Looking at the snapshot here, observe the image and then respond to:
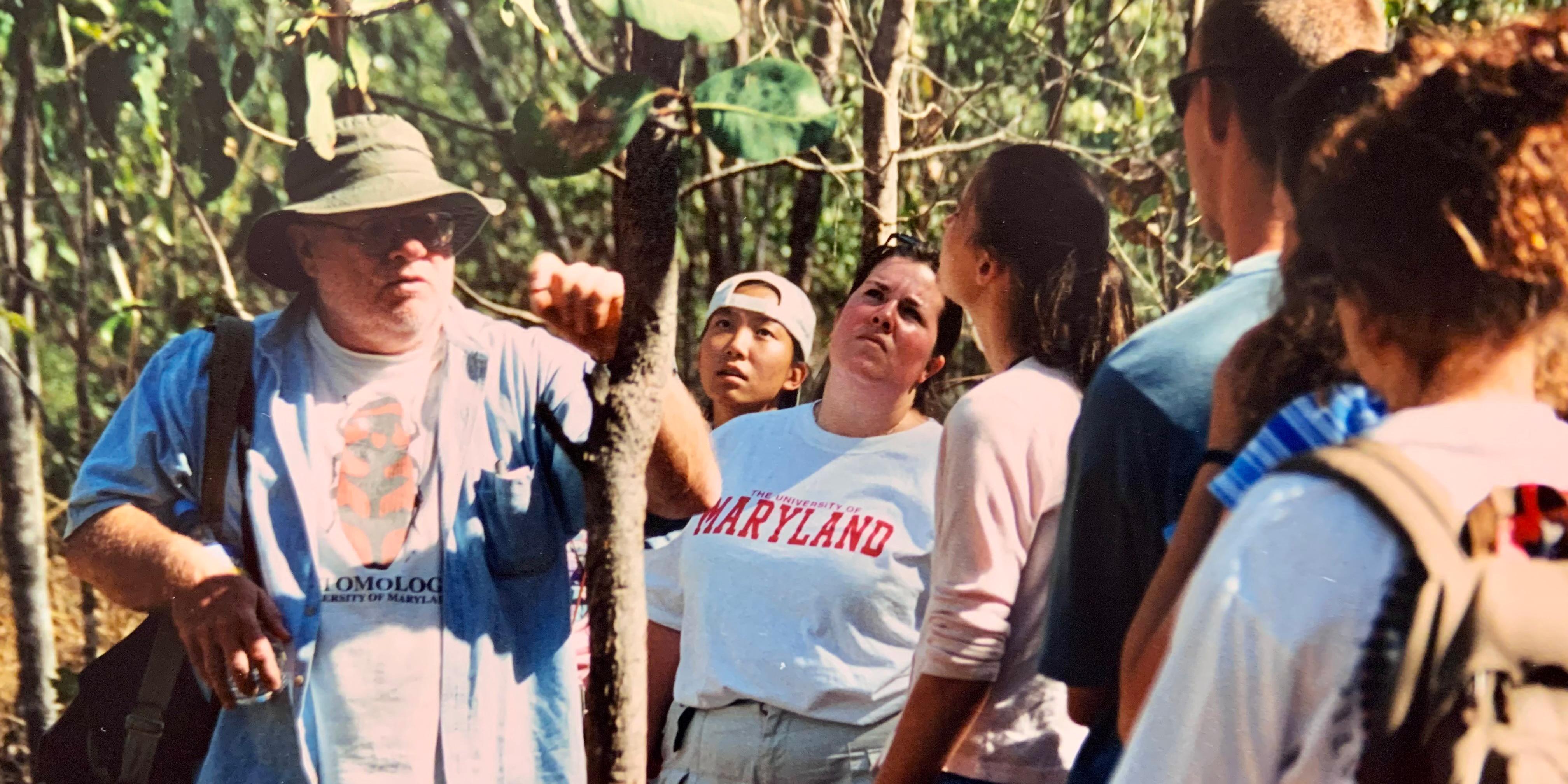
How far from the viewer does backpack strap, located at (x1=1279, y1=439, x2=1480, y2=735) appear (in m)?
0.92

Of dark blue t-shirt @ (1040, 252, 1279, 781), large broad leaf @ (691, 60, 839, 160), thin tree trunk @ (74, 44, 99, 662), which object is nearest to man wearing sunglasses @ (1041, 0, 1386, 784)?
dark blue t-shirt @ (1040, 252, 1279, 781)

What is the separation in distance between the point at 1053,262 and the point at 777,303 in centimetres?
52

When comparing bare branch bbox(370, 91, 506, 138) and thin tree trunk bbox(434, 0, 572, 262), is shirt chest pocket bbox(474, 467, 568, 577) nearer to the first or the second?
thin tree trunk bbox(434, 0, 572, 262)

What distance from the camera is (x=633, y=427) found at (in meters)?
2.01

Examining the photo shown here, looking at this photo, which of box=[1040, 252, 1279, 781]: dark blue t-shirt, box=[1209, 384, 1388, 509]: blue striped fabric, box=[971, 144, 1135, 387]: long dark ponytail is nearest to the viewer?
box=[1209, 384, 1388, 509]: blue striped fabric

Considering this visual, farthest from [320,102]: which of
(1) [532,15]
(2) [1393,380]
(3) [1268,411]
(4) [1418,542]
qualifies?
(4) [1418,542]

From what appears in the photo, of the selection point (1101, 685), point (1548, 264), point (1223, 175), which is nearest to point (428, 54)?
point (1223, 175)

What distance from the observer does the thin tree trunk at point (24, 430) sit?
2.24 meters

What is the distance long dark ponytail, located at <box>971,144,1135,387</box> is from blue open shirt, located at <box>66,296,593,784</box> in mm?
614

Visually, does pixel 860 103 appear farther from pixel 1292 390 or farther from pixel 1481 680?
pixel 1481 680

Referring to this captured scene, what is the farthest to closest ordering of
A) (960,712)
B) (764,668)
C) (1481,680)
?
(764,668)
(960,712)
(1481,680)

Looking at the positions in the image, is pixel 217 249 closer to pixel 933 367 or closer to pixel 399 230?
pixel 399 230

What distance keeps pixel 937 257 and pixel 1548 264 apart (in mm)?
1260

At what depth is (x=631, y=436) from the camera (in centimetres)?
202
